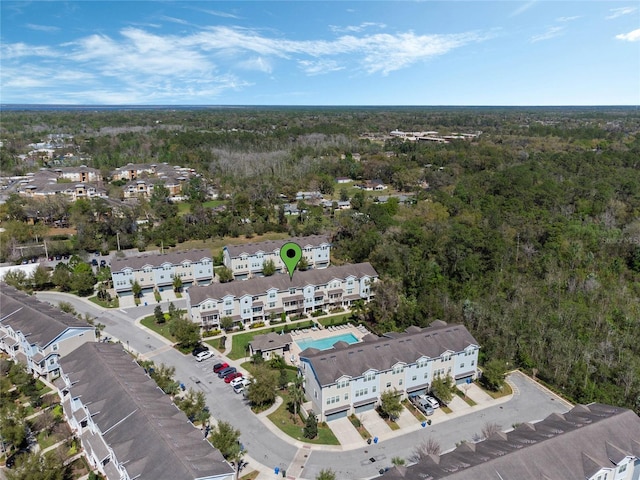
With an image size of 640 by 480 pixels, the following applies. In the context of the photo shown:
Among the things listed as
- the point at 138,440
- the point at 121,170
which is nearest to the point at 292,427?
the point at 138,440

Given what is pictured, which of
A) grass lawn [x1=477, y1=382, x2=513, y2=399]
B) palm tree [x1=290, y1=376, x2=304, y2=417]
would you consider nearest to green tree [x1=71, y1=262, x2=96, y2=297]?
palm tree [x1=290, y1=376, x2=304, y2=417]

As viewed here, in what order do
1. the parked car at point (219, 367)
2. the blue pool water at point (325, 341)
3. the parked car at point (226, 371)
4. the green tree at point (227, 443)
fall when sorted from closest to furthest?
the green tree at point (227, 443)
the parked car at point (226, 371)
the parked car at point (219, 367)
the blue pool water at point (325, 341)

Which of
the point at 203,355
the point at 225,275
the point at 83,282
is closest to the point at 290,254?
the point at 225,275

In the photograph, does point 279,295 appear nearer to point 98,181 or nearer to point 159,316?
point 159,316

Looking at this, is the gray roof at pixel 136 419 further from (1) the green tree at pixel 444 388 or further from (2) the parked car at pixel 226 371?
(1) the green tree at pixel 444 388

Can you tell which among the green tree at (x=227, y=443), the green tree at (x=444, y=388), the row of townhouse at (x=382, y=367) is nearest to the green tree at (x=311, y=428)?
the row of townhouse at (x=382, y=367)

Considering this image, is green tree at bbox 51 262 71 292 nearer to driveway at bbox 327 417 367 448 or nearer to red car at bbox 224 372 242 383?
red car at bbox 224 372 242 383
